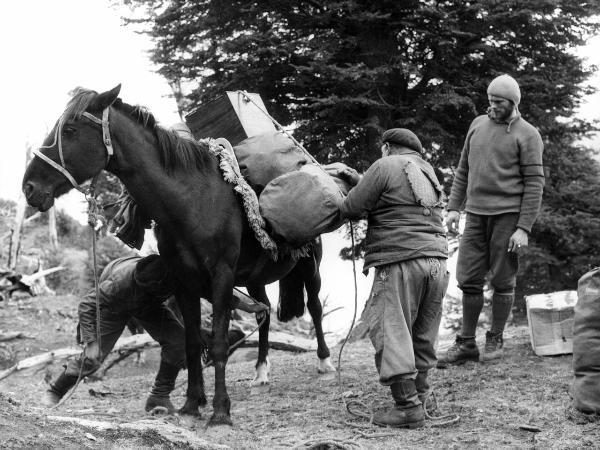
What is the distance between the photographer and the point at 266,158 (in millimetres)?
5648

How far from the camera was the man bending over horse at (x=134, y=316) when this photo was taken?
5449mm

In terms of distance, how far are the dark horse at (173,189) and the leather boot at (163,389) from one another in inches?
14.9

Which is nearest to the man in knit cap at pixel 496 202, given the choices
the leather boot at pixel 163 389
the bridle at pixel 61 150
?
the leather boot at pixel 163 389

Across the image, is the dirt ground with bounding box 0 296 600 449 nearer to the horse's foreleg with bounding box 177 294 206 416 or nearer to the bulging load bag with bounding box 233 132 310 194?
the horse's foreleg with bounding box 177 294 206 416

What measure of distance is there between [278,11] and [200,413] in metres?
6.36

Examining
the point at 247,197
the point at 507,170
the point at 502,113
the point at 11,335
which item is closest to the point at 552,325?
the point at 507,170

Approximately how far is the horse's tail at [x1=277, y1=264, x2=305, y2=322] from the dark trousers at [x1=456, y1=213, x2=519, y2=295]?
1.55 metres

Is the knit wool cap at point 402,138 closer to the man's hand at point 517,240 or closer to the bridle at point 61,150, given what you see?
the man's hand at point 517,240

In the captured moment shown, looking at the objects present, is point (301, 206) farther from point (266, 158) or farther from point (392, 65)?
point (392, 65)

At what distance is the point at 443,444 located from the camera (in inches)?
181

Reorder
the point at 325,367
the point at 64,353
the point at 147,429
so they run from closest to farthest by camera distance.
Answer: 1. the point at 147,429
2. the point at 325,367
3. the point at 64,353

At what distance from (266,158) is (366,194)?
1051 mm

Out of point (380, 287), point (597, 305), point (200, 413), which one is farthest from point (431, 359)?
point (200, 413)

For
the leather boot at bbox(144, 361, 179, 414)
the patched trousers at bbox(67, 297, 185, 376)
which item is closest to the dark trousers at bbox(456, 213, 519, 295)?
the patched trousers at bbox(67, 297, 185, 376)
